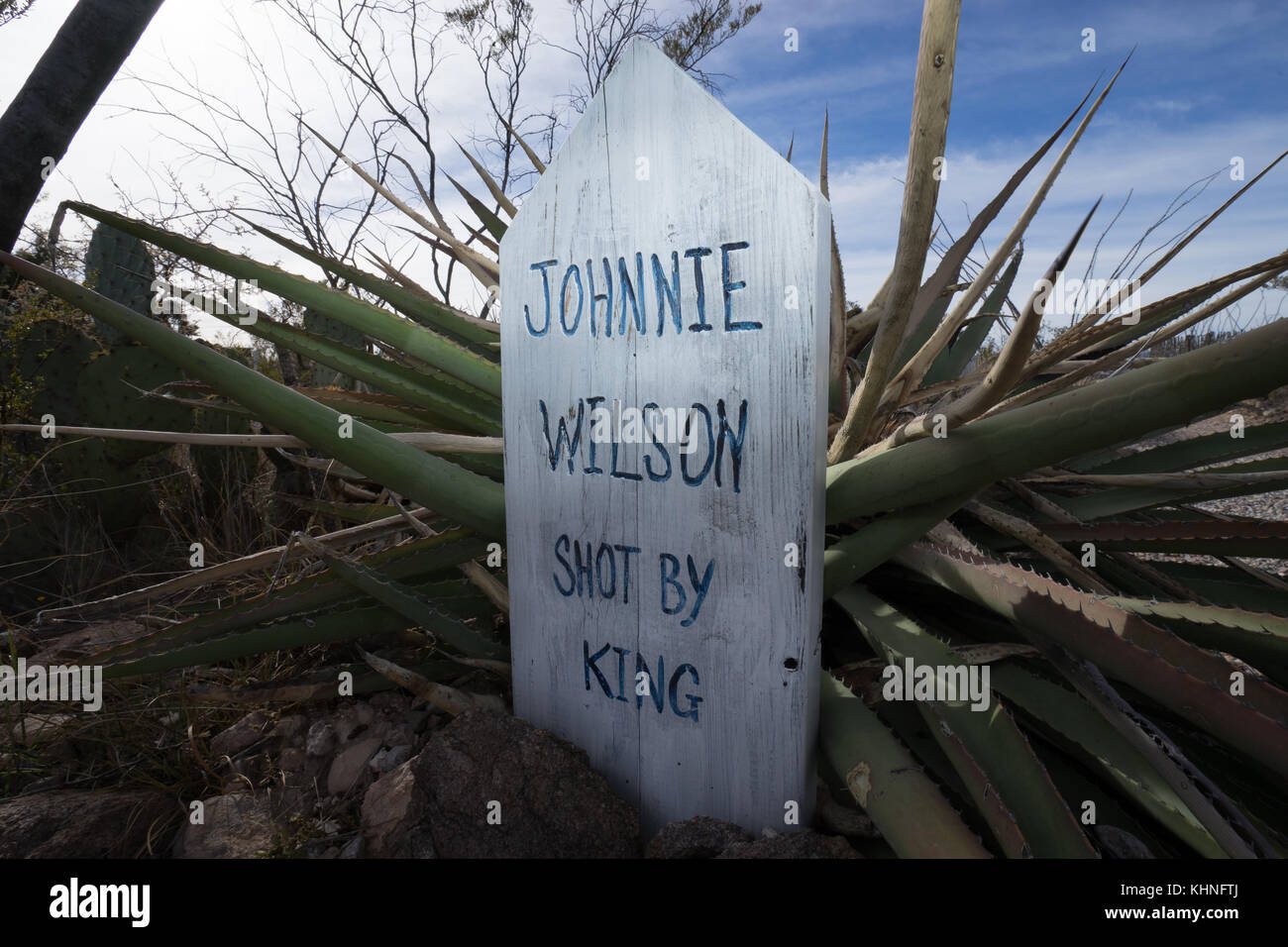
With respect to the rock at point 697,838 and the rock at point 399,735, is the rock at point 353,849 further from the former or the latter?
the rock at point 697,838

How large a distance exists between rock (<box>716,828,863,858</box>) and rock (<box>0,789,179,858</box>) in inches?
30.4

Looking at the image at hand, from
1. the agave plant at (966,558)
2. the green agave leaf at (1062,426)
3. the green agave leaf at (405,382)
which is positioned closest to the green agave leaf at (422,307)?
the agave plant at (966,558)

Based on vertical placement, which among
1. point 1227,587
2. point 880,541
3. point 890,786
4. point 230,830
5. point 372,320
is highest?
point 372,320

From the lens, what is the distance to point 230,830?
95 centimetres

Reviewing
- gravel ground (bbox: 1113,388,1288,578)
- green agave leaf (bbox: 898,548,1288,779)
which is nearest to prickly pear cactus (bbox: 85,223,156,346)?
green agave leaf (bbox: 898,548,1288,779)

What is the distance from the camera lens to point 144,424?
2217 millimetres

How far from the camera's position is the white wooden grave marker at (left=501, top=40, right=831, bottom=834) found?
77 cm

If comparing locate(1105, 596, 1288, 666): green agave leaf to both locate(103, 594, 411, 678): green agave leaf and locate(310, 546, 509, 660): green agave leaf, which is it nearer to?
locate(310, 546, 509, 660): green agave leaf

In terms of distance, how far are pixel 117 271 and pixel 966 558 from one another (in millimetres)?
2415

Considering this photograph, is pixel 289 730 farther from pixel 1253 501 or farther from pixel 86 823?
pixel 1253 501

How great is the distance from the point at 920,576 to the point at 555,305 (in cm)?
59

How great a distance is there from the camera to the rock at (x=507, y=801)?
824mm

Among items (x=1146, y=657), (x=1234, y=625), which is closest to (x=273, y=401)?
(x=1146, y=657)
